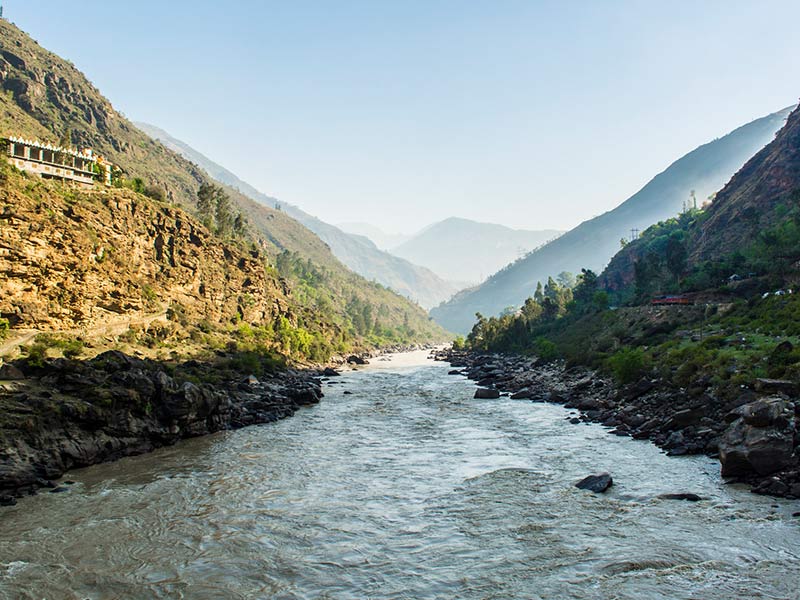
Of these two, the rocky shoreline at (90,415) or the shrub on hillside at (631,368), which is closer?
the rocky shoreline at (90,415)

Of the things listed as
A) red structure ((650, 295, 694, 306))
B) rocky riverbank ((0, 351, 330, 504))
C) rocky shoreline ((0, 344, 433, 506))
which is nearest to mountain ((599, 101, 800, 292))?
red structure ((650, 295, 694, 306))

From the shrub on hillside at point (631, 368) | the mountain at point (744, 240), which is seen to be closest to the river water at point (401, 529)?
the shrub on hillside at point (631, 368)

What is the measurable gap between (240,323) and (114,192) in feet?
93.3

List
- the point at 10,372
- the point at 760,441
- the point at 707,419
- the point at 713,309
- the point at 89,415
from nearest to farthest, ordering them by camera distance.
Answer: the point at 760,441, the point at 707,419, the point at 89,415, the point at 10,372, the point at 713,309

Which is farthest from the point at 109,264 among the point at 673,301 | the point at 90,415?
the point at 673,301

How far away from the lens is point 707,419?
32312 millimetres

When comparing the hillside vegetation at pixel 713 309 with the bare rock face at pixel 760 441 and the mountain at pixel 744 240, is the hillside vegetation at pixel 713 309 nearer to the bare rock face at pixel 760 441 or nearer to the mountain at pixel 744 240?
the mountain at pixel 744 240

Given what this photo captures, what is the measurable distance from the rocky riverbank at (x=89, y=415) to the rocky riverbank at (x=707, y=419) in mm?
27113

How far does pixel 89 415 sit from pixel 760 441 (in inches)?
1376

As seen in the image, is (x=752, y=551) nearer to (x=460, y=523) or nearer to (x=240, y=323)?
(x=460, y=523)

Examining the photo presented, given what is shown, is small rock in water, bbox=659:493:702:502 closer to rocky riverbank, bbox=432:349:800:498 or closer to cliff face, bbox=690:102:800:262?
rocky riverbank, bbox=432:349:800:498

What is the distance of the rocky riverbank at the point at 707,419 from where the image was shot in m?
23.6

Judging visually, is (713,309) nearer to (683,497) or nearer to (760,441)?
(760,441)

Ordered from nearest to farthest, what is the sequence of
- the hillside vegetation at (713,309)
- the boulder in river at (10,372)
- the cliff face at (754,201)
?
1. the boulder in river at (10,372)
2. the hillside vegetation at (713,309)
3. the cliff face at (754,201)
